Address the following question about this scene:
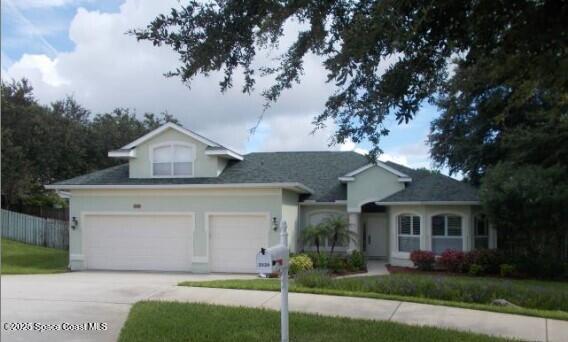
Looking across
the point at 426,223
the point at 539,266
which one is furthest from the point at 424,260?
the point at 539,266

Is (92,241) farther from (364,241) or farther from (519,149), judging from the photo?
(519,149)

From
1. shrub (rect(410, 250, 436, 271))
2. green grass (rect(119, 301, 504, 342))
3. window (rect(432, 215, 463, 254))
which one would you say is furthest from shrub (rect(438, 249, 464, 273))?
green grass (rect(119, 301, 504, 342))

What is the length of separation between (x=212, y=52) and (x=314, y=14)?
1545 millimetres

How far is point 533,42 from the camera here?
6711mm

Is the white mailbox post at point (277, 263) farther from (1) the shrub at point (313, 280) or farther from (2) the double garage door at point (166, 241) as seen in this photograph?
(2) the double garage door at point (166, 241)

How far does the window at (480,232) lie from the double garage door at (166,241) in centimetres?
818

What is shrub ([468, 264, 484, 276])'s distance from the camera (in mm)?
19281

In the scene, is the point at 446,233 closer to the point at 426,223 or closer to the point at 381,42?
the point at 426,223

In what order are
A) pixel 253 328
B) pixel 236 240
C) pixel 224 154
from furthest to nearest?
1. pixel 224 154
2. pixel 236 240
3. pixel 253 328

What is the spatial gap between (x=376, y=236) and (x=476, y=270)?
20.5ft

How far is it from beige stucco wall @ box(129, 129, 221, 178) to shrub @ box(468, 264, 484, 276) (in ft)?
31.5

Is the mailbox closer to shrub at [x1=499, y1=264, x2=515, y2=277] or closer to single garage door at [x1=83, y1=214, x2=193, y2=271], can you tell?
single garage door at [x1=83, y1=214, x2=193, y2=271]

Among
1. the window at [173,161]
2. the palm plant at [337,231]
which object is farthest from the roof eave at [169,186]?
the palm plant at [337,231]

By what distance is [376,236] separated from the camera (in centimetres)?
2498
